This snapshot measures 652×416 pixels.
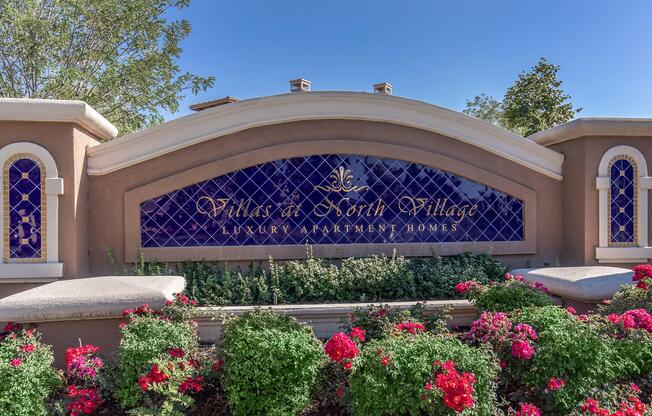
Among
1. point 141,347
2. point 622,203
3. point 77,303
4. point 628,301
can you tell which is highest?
point 622,203

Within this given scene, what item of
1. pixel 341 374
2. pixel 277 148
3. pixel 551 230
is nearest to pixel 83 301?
pixel 341 374

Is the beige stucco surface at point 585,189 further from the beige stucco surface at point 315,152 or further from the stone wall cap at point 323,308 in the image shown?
the stone wall cap at point 323,308

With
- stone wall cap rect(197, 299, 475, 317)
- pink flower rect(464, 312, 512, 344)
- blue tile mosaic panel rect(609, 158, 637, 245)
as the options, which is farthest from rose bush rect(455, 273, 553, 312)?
blue tile mosaic panel rect(609, 158, 637, 245)

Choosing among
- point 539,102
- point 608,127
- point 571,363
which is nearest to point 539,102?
point 539,102

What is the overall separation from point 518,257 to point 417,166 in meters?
2.41

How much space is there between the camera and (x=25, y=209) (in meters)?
6.59

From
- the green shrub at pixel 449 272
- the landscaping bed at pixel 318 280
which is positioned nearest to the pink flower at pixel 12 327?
the landscaping bed at pixel 318 280

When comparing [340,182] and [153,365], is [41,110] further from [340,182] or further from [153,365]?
[340,182]

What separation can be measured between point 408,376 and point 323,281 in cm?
321

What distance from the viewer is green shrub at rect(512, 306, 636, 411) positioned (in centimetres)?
419

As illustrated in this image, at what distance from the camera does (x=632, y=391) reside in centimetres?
439

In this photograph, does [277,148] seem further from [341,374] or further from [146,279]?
[341,374]

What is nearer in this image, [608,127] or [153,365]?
[153,365]

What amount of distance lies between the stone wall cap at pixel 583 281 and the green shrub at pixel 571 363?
1.76m
